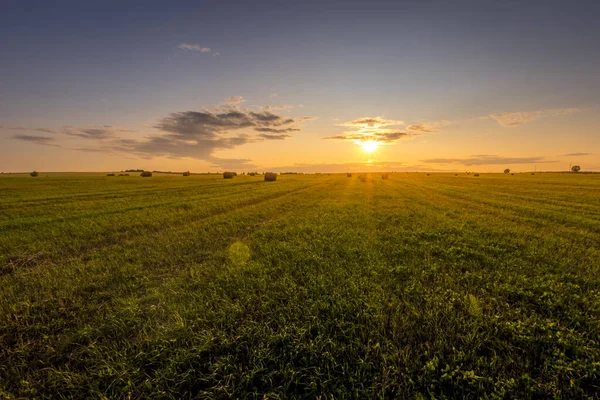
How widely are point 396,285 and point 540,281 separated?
13.5 feet

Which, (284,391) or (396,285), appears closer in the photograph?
(284,391)

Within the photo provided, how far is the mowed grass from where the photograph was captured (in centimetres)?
370

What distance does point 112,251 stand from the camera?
10.1 metres

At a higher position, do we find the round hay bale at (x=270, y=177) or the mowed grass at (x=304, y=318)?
the round hay bale at (x=270, y=177)

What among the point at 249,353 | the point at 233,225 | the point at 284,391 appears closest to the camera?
the point at 284,391

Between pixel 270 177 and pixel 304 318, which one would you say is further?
pixel 270 177

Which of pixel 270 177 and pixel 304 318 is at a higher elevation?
pixel 270 177

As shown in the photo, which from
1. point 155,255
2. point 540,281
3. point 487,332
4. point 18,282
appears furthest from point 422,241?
point 18,282

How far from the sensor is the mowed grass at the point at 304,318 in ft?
12.1

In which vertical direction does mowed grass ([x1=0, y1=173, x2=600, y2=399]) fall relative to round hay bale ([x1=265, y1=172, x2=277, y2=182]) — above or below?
below

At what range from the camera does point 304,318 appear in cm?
515

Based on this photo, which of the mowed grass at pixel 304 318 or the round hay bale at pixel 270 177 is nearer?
the mowed grass at pixel 304 318

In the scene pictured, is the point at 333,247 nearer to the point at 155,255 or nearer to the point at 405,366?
the point at 405,366

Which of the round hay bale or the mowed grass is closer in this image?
the mowed grass
